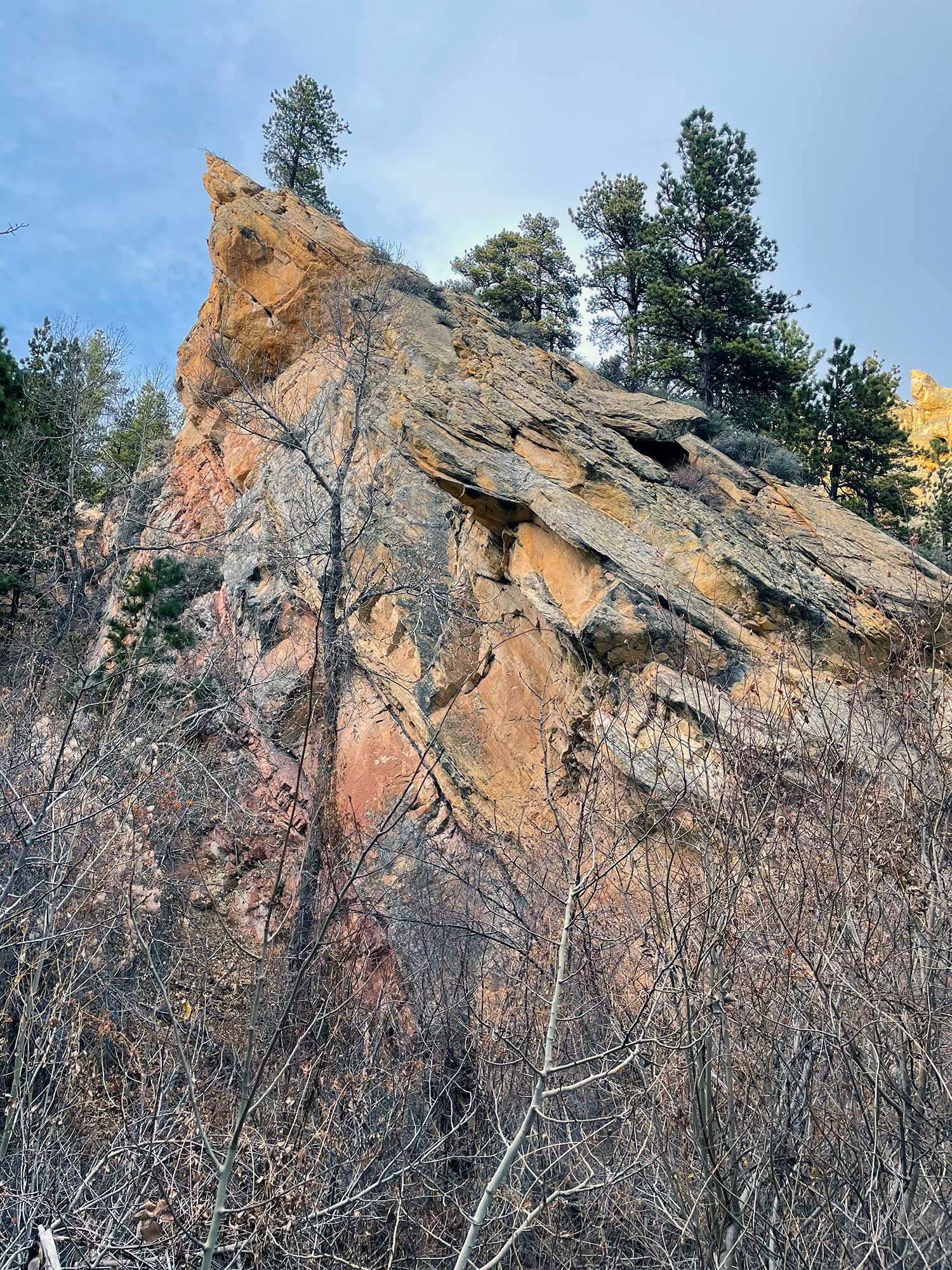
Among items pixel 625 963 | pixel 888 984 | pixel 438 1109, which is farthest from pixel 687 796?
pixel 438 1109

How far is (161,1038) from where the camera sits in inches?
206

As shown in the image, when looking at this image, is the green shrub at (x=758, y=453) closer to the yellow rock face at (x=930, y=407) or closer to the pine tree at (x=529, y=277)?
the pine tree at (x=529, y=277)

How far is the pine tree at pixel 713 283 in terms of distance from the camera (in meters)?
21.0

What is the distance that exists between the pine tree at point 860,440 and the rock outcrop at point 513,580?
4.67 meters

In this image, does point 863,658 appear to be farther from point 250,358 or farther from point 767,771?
point 250,358

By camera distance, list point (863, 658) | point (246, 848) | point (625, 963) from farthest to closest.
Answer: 1. point (246, 848)
2. point (863, 658)
3. point (625, 963)

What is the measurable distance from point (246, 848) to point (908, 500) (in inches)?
663

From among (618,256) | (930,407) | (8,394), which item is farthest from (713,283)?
(930,407)

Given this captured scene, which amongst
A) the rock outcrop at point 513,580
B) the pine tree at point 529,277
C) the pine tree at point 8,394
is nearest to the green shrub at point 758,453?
the rock outcrop at point 513,580

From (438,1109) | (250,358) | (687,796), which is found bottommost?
(438,1109)

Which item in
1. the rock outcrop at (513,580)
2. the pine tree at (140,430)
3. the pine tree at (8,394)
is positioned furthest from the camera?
the pine tree at (140,430)

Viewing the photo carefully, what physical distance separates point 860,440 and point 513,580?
Result: 497 inches

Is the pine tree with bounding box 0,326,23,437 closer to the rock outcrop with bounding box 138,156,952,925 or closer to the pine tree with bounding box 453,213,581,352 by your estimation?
the rock outcrop with bounding box 138,156,952,925

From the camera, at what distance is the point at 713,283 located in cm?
2095
